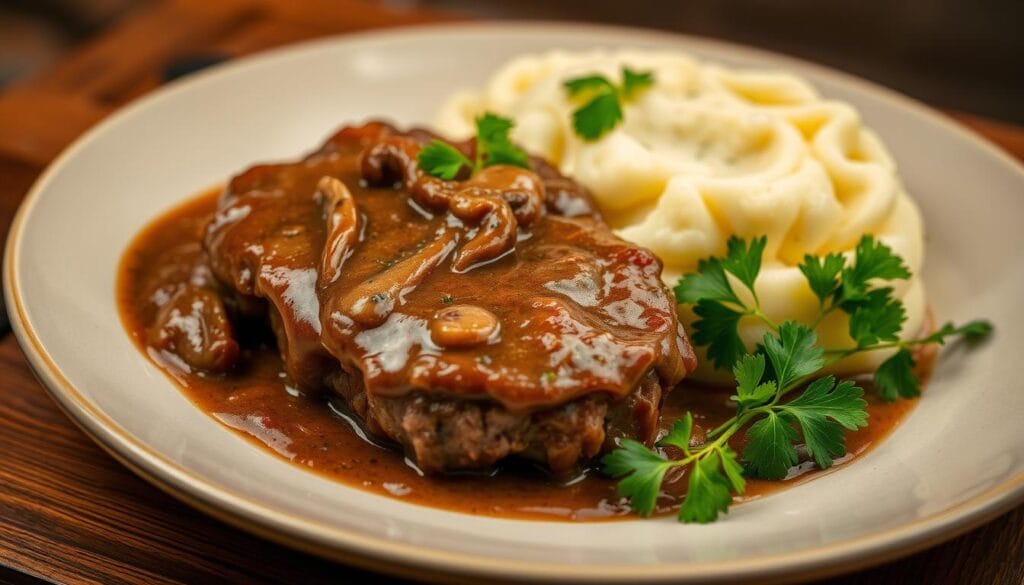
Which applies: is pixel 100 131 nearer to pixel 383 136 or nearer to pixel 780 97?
pixel 383 136

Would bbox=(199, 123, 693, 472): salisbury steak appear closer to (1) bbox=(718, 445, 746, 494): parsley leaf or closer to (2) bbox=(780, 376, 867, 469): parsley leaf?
(1) bbox=(718, 445, 746, 494): parsley leaf

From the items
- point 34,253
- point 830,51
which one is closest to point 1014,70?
point 830,51

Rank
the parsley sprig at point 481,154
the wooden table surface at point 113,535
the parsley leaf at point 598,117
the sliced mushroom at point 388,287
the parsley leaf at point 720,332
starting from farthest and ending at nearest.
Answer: the parsley leaf at point 598,117 → the parsley sprig at point 481,154 → the parsley leaf at point 720,332 → the sliced mushroom at point 388,287 → the wooden table surface at point 113,535

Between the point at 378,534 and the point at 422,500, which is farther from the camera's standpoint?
the point at 422,500

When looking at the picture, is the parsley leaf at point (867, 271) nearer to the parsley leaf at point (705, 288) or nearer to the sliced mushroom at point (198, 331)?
the parsley leaf at point (705, 288)

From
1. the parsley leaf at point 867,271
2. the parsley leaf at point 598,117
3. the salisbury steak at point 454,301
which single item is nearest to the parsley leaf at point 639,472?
the salisbury steak at point 454,301

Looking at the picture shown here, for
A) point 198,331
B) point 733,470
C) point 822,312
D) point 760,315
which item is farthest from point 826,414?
point 198,331
